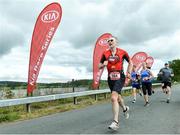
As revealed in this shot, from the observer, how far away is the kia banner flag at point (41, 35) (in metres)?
15.3

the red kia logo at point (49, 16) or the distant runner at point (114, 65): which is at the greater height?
the red kia logo at point (49, 16)

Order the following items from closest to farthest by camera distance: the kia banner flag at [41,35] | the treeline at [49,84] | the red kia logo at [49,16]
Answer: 1. the kia banner flag at [41,35]
2. the red kia logo at [49,16]
3. the treeline at [49,84]

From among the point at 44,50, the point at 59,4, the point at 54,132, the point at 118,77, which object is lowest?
the point at 54,132

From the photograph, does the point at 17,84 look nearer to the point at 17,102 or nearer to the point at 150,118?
the point at 17,102

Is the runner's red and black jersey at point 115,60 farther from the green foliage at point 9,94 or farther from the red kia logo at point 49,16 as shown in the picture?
the green foliage at point 9,94

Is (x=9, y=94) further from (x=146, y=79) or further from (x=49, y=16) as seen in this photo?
(x=146, y=79)

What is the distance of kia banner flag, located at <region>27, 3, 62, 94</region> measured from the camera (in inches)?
603

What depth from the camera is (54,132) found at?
894 cm

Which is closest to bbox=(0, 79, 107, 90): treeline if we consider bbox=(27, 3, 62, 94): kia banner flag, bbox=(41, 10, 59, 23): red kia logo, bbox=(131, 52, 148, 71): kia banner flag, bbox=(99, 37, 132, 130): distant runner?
bbox=(27, 3, 62, 94): kia banner flag

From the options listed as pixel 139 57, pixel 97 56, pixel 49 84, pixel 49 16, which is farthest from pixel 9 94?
pixel 139 57

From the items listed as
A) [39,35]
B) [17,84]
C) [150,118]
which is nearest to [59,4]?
[39,35]

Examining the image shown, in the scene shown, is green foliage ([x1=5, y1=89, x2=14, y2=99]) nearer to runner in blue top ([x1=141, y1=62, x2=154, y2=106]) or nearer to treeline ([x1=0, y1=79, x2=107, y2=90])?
treeline ([x1=0, y1=79, x2=107, y2=90])

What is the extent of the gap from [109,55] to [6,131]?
292 cm

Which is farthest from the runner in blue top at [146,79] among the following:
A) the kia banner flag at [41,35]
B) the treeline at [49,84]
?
the kia banner flag at [41,35]
